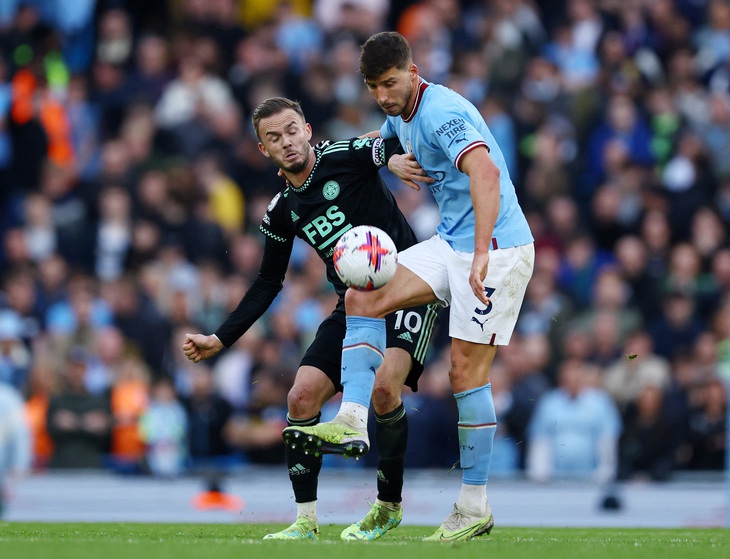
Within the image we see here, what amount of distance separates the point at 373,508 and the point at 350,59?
899cm

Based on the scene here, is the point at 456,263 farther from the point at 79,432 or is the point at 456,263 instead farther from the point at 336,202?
the point at 79,432

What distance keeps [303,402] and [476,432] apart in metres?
1.01

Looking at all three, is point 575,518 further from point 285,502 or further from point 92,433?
point 92,433

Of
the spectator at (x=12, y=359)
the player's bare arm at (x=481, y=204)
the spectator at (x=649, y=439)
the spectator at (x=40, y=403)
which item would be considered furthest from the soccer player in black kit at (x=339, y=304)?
the spectator at (x=12, y=359)

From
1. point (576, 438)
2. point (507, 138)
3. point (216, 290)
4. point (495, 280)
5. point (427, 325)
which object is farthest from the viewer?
point (507, 138)

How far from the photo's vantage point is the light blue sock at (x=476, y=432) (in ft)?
24.9

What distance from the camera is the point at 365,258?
7246 mm

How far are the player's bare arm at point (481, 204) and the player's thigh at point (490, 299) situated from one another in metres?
0.23

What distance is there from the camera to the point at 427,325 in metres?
8.05

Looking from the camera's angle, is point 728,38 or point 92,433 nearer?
point 92,433

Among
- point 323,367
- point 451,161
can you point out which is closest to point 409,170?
point 451,161

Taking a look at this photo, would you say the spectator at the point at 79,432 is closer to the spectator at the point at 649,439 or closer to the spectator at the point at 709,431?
the spectator at the point at 649,439

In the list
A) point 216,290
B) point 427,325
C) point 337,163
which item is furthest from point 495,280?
point 216,290

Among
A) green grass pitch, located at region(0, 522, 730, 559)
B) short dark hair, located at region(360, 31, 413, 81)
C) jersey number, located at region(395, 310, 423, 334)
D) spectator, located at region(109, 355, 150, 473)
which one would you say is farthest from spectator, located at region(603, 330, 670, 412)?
short dark hair, located at region(360, 31, 413, 81)
